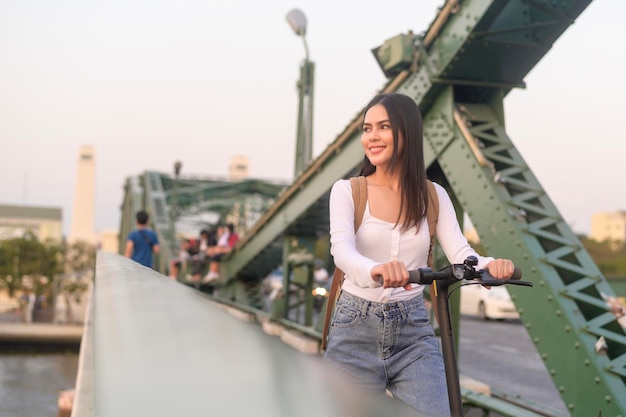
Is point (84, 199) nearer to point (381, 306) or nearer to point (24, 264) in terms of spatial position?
point (24, 264)

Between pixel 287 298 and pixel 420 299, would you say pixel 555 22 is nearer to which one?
pixel 420 299

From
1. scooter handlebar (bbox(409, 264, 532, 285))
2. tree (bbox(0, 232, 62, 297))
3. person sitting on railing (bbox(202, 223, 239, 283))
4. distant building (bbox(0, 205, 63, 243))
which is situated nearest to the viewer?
scooter handlebar (bbox(409, 264, 532, 285))

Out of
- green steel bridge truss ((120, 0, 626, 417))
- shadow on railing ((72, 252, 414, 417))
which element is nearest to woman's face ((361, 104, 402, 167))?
shadow on railing ((72, 252, 414, 417))

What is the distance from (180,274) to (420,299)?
21210 millimetres

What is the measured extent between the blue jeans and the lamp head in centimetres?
1462

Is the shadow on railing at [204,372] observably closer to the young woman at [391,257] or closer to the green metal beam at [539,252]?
the young woman at [391,257]

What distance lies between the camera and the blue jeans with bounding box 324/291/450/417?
2.63m

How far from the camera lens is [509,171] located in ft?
21.4

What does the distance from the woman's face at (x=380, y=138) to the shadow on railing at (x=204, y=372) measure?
157 centimetres

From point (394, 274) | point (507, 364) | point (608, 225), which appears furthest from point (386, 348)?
point (608, 225)

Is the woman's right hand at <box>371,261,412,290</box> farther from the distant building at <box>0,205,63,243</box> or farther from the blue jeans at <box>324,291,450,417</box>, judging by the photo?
the distant building at <box>0,205,63,243</box>

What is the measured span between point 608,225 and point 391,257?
17359 cm

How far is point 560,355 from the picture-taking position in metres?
5.36

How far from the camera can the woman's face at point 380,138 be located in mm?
2754
